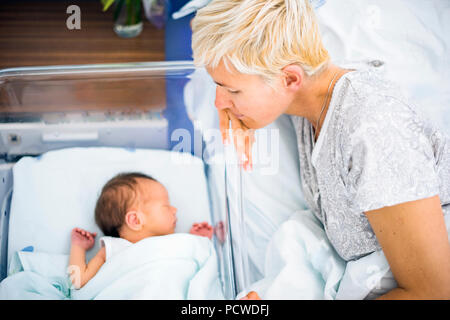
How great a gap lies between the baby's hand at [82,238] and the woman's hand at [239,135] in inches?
18.0

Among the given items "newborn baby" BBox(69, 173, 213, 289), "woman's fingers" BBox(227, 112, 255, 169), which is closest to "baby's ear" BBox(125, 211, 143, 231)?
"newborn baby" BBox(69, 173, 213, 289)

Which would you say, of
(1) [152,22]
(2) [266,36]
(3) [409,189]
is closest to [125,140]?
Answer: (1) [152,22]

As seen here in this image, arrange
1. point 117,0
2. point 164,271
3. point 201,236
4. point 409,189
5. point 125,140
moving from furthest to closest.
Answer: point 117,0
point 125,140
point 201,236
point 164,271
point 409,189

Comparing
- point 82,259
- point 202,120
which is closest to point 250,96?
point 202,120

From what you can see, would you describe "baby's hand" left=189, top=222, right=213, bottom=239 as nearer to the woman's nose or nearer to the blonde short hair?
the woman's nose

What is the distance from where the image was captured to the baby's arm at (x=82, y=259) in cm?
102

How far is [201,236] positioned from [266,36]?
1.97ft

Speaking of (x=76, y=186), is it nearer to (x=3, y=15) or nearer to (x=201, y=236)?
(x=201, y=236)

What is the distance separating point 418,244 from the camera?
27.7 inches

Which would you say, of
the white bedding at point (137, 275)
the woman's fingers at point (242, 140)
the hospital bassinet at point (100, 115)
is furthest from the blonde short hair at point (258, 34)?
the white bedding at point (137, 275)

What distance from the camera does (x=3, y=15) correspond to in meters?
1.30

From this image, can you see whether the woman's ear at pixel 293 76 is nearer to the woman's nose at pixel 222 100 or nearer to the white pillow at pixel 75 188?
the woman's nose at pixel 222 100

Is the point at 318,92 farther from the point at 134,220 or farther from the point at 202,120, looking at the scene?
the point at 134,220

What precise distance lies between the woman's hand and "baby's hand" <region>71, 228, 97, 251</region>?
456 mm
